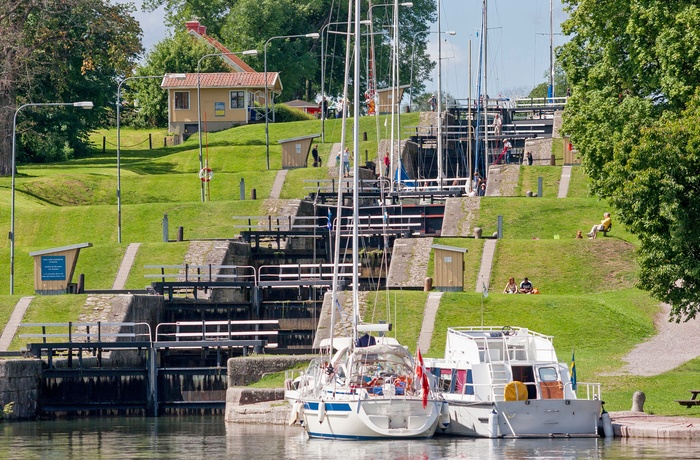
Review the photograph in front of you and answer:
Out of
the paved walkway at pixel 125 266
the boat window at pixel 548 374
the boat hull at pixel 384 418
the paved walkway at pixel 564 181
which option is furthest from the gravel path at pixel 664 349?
the paved walkway at pixel 125 266

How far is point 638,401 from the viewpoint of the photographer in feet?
120

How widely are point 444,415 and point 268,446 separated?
5004 mm

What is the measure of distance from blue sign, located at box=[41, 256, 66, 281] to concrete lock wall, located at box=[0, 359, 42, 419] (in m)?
8.64

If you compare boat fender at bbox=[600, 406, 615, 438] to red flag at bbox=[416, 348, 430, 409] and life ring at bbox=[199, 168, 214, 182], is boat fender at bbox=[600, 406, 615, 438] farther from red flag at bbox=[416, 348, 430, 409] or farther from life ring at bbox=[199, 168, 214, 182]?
life ring at bbox=[199, 168, 214, 182]

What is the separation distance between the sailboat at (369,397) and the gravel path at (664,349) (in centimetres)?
977

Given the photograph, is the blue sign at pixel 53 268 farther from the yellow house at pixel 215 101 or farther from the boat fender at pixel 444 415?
the yellow house at pixel 215 101

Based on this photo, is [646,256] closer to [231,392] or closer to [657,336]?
[657,336]

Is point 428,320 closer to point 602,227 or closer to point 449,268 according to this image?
point 449,268

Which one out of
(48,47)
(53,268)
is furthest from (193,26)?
(53,268)

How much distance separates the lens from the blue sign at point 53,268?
5438cm

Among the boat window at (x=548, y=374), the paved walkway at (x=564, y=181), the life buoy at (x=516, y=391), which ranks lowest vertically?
the life buoy at (x=516, y=391)

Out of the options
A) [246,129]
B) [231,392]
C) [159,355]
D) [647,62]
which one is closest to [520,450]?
[231,392]

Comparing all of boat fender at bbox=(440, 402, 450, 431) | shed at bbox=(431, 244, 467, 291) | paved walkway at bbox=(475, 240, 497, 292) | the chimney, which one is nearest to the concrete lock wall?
boat fender at bbox=(440, 402, 450, 431)

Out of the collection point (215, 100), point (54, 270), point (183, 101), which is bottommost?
point (54, 270)
